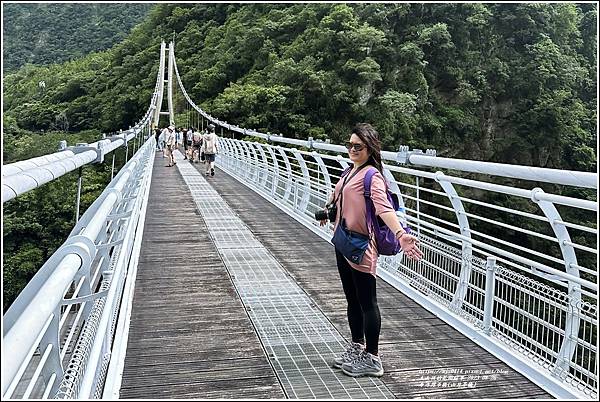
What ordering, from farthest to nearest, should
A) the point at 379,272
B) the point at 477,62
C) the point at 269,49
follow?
the point at 269,49 < the point at 477,62 < the point at 379,272

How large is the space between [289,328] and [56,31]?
247 feet

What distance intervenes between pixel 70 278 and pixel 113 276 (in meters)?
1.62

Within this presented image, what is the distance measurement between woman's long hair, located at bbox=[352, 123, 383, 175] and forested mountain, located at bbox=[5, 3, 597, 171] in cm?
Answer: 2441

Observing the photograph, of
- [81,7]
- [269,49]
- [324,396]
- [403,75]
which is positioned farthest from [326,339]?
[81,7]

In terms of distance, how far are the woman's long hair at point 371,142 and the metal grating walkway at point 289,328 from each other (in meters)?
1.04

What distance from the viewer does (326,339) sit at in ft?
12.8

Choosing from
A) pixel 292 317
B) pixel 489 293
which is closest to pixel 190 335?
pixel 292 317

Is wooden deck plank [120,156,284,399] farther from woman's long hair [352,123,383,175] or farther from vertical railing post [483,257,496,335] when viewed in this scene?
vertical railing post [483,257,496,335]

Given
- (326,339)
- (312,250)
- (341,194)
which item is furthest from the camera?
(312,250)

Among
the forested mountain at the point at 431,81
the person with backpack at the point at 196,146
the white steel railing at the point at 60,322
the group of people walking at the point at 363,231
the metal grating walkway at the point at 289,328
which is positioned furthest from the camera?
the forested mountain at the point at 431,81

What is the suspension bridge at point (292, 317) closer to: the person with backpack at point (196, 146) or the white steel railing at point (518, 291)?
the white steel railing at point (518, 291)

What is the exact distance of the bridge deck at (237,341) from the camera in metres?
3.15

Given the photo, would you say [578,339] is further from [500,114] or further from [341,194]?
[500,114]

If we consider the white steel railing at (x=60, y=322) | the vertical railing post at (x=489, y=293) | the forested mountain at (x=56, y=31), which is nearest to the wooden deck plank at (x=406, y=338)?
the vertical railing post at (x=489, y=293)
